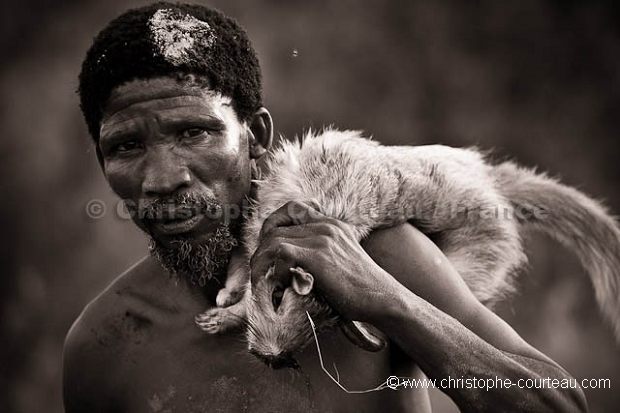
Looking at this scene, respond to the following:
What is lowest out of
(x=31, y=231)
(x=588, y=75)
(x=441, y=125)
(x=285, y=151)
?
(x=31, y=231)

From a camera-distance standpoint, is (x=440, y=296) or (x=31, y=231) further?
(x=31, y=231)

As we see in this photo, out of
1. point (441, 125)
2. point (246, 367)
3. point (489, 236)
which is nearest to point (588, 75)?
point (441, 125)

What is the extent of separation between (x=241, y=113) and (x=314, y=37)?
426 centimetres

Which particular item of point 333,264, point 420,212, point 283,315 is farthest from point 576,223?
point 283,315

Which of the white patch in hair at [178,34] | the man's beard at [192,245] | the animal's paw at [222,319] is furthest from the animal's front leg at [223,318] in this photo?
the white patch in hair at [178,34]

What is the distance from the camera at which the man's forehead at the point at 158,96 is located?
2248 millimetres

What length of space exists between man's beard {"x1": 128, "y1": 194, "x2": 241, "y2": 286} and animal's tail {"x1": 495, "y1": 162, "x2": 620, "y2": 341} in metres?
0.89

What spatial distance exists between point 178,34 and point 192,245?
61cm

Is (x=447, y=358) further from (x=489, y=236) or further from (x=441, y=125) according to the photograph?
Answer: (x=441, y=125)

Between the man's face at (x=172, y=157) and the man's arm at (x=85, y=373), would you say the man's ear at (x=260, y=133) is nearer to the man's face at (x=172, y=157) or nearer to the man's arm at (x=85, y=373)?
the man's face at (x=172, y=157)

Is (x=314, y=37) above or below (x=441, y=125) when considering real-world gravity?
above

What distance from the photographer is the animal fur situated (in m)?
1.96

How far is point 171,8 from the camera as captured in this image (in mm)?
2361

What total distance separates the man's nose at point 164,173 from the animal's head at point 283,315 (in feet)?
1.35
